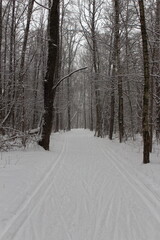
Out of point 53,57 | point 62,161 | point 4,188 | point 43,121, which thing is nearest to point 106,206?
point 4,188

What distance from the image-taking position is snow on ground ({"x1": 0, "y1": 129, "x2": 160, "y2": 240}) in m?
4.08

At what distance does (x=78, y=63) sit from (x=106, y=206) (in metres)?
44.8

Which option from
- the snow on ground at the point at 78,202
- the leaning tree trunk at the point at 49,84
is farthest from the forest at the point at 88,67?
the snow on ground at the point at 78,202

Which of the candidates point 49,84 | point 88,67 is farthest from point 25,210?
point 88,67

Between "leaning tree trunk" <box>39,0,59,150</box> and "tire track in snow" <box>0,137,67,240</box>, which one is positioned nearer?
"tire track in snow" <box>0,137,67,240</box>

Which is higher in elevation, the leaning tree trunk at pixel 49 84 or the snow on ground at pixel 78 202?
the leaning tree trunk at pixel 49 84

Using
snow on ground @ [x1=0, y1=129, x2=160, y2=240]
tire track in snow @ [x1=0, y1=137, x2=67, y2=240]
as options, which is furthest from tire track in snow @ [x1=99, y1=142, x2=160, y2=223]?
tire track in snow @ [x1=0, y1=137, x2=67, y2=240]

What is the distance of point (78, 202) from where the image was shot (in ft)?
17.8

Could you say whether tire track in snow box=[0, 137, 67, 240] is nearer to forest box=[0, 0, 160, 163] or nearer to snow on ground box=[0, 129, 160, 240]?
snow on ground box=[0, 129, 160, 240]

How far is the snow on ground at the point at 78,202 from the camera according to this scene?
408 centimetres

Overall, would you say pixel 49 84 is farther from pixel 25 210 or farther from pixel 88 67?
pixel 25 210

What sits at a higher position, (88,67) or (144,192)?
(88,67)

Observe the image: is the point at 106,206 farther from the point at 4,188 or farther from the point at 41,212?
the point at 4,188

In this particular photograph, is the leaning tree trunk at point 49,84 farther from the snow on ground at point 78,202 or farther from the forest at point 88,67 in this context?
the snow on ground at point 78,202
